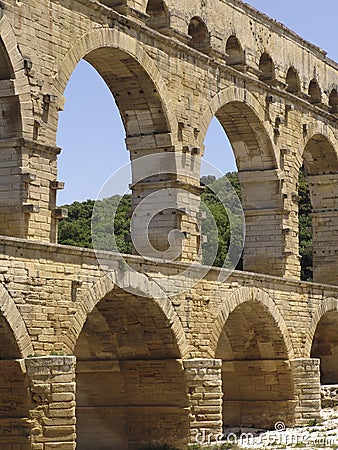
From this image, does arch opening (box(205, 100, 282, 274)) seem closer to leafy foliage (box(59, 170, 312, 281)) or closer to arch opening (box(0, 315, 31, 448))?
leafy foliage (box(59, 170, 312, 281))

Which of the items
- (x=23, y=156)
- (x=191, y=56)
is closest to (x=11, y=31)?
(x=23, y=156)

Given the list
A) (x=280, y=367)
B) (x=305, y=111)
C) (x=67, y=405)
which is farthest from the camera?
(x=305, y=111)

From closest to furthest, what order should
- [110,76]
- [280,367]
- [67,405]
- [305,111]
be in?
[67,405], [110,76], [280,367], [305,111]

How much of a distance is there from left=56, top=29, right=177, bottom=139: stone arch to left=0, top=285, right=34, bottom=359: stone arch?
5003mm

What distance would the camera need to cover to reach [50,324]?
20922 millimetres

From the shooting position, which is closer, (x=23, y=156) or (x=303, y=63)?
(x=23, y=156)

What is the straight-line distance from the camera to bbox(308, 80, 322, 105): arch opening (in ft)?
113

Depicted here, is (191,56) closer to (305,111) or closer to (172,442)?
(305,111)

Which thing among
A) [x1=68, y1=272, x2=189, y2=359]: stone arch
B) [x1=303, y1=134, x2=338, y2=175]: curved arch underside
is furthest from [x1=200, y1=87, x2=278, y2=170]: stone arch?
[x1=68, y1=272, x2=189, y2=359]: stone arch

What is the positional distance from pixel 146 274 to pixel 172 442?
3.68m

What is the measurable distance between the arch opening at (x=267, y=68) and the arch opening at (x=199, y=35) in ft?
11.0

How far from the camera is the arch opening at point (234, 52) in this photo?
30141mm

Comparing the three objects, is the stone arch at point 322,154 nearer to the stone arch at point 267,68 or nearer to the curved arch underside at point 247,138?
the stone arch at point 267,68

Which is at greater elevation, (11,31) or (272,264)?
(11,31)
